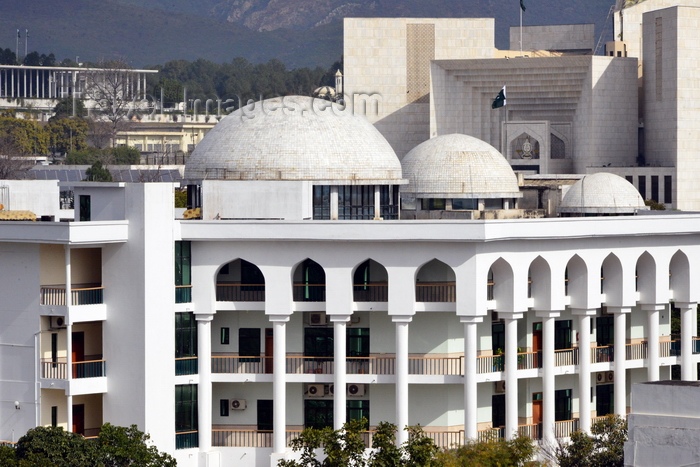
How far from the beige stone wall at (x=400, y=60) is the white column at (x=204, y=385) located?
77.4m

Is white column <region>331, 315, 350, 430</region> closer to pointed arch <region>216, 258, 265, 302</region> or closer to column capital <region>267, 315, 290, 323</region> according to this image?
column capital <region>267, 315, 290, 323</region>

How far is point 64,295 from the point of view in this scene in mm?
52156

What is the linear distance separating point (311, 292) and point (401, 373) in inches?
144

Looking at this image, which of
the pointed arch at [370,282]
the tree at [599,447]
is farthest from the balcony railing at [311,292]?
the tree at [599,447]

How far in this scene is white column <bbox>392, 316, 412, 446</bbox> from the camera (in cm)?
5266

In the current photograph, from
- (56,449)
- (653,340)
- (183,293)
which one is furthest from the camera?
(653,340)

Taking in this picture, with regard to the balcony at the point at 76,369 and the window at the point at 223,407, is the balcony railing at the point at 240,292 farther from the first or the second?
the balcony at the point at 76,369

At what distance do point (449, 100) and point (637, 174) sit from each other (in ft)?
45.7

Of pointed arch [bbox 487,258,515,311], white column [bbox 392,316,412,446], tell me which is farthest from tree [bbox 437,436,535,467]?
pointed arch [bbox 487,258,515,311]

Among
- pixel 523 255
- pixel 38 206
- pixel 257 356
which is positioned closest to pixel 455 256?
pixel 523 255

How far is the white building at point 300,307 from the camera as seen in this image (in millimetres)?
52469

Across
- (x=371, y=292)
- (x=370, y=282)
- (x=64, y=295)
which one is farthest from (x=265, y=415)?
(x=64, y=295)

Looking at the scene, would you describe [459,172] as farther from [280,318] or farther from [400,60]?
[400,60]

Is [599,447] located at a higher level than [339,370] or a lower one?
lower
